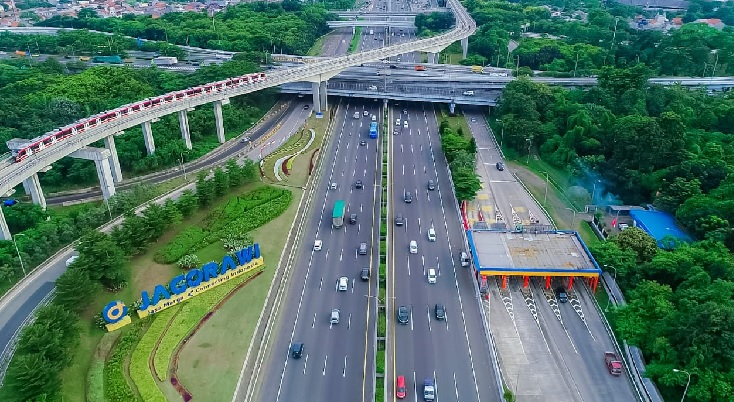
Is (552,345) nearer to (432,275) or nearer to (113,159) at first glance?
(432,275)

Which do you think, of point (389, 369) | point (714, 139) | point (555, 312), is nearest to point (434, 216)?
point (555, 312)

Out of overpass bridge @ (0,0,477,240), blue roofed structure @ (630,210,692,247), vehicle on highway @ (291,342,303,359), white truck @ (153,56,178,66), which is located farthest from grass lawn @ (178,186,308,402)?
white truck @ (153,56,178,66)

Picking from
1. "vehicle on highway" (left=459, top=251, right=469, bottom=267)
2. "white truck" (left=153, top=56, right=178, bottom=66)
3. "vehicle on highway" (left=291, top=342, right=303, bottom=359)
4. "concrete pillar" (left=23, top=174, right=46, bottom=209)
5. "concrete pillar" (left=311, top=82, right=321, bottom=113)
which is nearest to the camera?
"vehicle on highway" (left=291, top=342, right=303, bottom=359)

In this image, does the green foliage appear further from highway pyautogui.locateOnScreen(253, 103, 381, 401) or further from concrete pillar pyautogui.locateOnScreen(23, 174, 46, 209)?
concrete pillar pyautogui.locateOnScreen(23, 174, 46, 209)

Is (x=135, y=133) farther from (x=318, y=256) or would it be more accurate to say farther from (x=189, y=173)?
(x=318, y=256)

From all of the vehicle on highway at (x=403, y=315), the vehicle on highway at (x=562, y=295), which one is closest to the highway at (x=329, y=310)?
the vehicle on highway at (x=403, y=315)

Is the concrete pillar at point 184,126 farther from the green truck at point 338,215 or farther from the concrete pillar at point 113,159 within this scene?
the green truck at point 338,215
